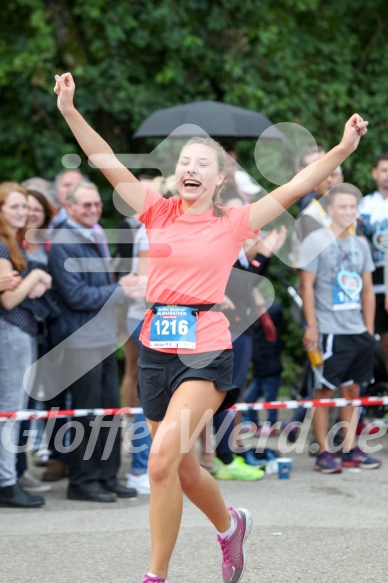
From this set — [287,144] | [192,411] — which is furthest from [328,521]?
[287,144]

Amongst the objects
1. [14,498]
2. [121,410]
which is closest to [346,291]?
[121,410]

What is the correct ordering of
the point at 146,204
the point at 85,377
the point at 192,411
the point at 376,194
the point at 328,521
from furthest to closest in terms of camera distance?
the point at 376,194
the point at 85,377
the point at 328,521
the point at 146,204
the point at 192,411

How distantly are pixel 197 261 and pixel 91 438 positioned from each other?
2.67m

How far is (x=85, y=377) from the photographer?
7289 mm

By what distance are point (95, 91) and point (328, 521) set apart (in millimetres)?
7818

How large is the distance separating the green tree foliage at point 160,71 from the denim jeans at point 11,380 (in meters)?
6.13

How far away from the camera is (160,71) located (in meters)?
13.3

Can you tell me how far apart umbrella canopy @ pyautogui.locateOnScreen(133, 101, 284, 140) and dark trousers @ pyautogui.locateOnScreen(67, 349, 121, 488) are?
304 centimetres

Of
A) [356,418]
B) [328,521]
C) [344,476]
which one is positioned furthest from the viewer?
[356,418]

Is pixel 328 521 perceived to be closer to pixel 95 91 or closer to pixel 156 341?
pixel 156 341

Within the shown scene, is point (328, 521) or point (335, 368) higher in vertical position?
point (335, 368)

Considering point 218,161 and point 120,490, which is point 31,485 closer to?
point 120,490

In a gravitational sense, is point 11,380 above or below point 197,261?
below

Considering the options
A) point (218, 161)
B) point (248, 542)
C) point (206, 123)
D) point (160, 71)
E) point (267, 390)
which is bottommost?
point (248, 542)
